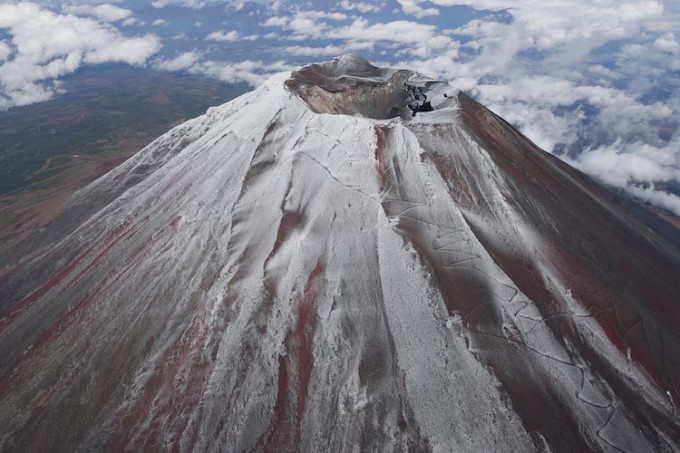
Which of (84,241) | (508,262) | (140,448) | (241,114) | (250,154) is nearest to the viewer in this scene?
(140,448)

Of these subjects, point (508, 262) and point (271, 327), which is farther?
point (508, 262)

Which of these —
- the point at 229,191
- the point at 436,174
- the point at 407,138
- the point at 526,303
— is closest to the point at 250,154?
the point at 229,191

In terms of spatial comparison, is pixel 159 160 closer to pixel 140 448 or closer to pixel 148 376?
pixel 148 376

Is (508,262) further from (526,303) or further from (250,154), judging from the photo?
(250,154)

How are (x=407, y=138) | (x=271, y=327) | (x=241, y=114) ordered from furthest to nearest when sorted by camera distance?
1. (x=241, y=114)
2. (x=407, y=138)
3. (x=271, y=327)

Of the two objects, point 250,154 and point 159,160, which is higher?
point 250,154

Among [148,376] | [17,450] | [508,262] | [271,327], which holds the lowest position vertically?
[17,450]
